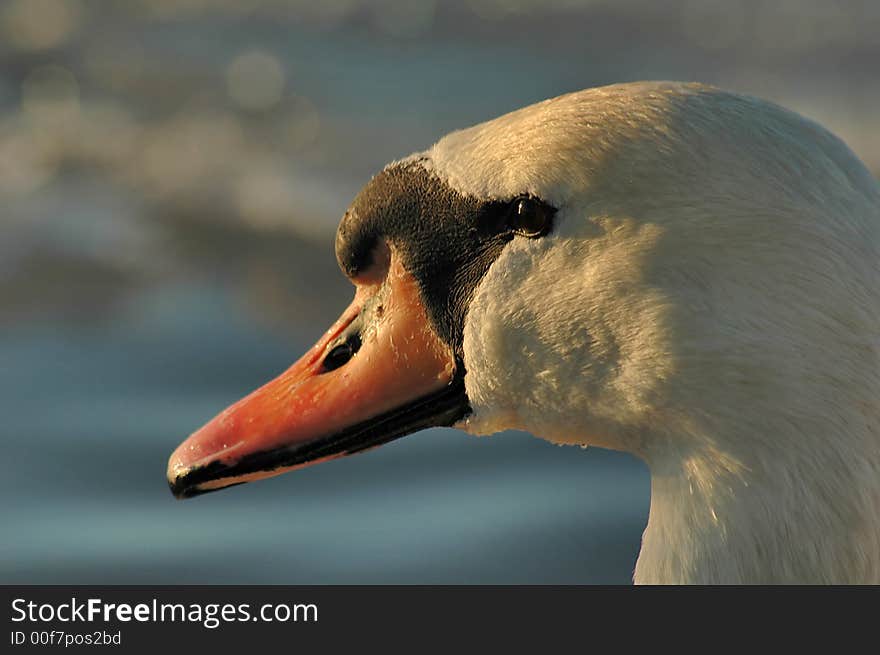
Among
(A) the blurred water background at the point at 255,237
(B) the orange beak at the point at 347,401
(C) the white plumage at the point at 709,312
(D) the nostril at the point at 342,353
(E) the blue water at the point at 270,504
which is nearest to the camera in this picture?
(C) the white plumage at the point at 709,312

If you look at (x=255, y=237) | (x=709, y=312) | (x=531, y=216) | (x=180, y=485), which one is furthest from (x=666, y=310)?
(x=255, y=237)

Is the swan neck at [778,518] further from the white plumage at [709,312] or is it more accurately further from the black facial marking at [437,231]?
the black facial marking at [437,231]

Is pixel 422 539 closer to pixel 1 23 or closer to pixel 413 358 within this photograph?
pixel 413 358

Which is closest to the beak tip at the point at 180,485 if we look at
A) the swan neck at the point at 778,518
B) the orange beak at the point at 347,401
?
the orange beak at the point at 347,401

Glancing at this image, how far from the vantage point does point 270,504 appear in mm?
5391

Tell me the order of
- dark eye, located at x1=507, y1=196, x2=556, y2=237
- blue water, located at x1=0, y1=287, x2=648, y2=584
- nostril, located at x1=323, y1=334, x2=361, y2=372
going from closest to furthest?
dark eye, located at x1=507, y1=196, x2=556, y2=237
nostril, located at x1=323, y1=334, x2=361, y2=372
blue water, located at x1=0, y1=287, x2=648, y2=584

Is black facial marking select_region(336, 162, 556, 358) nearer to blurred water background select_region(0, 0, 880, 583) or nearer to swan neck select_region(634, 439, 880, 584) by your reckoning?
swan neck select_region(634, 439, 880, 584)

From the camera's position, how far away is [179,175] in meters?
8.08

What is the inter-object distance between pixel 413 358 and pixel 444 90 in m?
5.35

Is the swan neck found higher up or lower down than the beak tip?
lower down

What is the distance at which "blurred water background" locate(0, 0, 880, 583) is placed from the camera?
5.14 metres

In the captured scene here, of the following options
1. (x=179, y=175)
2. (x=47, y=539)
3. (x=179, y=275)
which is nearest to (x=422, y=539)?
(x=47, y=539)

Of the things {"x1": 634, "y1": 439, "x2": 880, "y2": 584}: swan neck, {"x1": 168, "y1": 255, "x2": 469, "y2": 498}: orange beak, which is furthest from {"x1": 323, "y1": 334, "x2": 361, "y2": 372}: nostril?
{"x1": 634, "y1": 439, "x2": 880, "y2": 584}: swan neck

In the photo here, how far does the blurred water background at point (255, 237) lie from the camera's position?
5137 millimetres
